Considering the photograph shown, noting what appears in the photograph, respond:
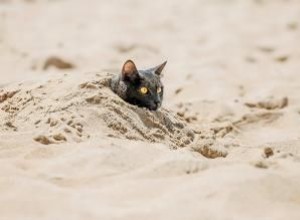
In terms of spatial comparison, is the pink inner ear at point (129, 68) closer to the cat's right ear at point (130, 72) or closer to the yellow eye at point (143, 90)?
the cat's right ear at point (130, 72)

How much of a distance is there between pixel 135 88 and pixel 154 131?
395 mm

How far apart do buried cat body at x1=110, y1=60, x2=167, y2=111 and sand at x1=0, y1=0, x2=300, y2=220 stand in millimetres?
79

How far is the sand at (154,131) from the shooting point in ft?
6.29

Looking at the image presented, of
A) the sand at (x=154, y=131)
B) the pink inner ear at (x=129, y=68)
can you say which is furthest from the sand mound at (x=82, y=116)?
the pink inner ear at (x=129, y=68)

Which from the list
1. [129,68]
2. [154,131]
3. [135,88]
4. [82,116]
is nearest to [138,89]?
[135,88]

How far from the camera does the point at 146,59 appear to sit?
568 centimetres

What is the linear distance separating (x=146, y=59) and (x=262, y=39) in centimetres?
149

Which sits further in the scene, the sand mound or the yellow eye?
the yellow eye

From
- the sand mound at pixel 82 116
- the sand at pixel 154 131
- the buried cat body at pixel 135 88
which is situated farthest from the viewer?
the buried cat body at pixel 135 88

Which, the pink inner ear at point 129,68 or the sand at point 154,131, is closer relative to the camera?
the sand at point 154,131

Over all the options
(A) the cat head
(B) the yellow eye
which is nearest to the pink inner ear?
(A) the cat head

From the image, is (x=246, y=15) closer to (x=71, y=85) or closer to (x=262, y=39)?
(x=262, y=39)

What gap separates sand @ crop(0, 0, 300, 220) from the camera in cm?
192

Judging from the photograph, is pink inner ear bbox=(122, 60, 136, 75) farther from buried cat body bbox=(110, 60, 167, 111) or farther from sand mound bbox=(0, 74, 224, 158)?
sand mound bbox=(0, 74, 224, 158)
